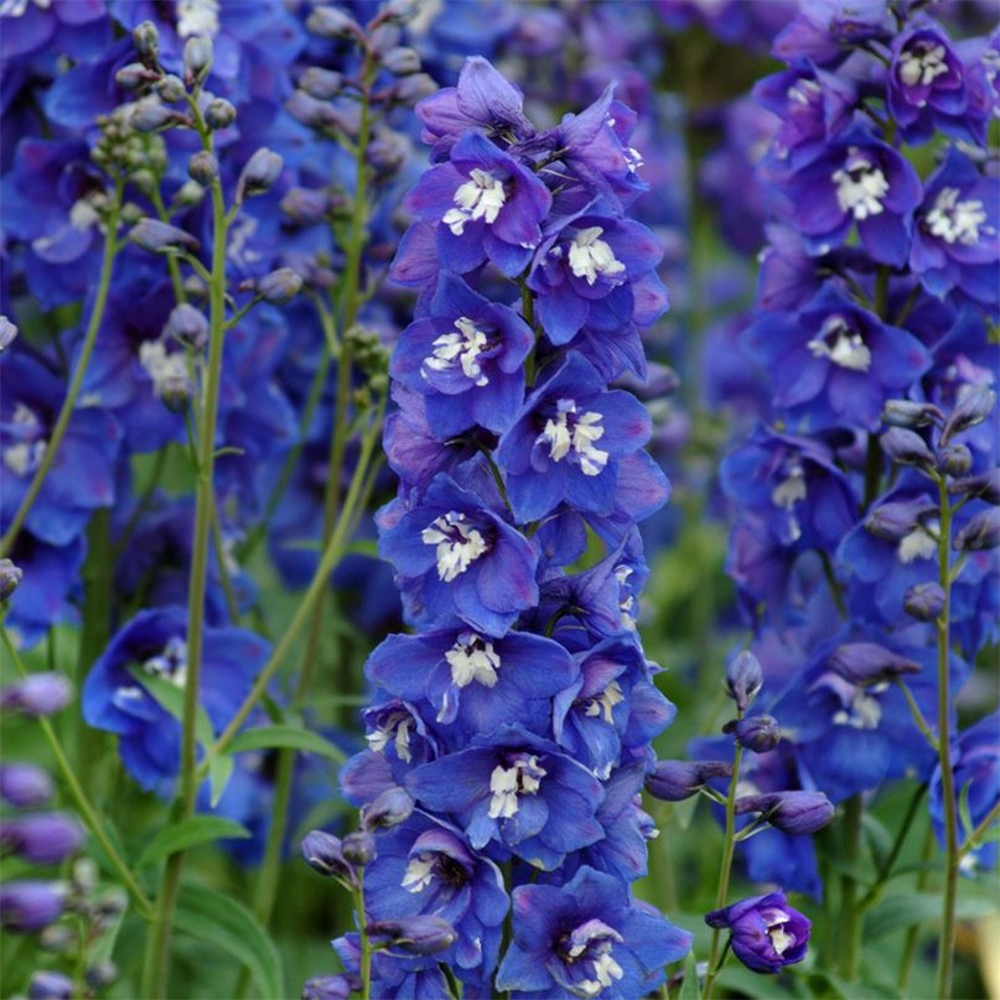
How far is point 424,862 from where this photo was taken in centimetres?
236

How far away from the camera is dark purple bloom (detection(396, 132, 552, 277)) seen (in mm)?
2297

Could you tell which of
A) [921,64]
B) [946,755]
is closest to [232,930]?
[946,755]

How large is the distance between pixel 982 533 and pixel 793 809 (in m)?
0.57

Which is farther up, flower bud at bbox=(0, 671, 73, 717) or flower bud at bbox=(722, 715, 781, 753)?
flower bud at bbox=(0, 671, 73, 717)

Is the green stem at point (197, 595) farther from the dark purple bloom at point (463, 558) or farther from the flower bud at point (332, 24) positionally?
the dark purple bloom at point (463, 558)

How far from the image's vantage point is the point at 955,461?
2.73 m

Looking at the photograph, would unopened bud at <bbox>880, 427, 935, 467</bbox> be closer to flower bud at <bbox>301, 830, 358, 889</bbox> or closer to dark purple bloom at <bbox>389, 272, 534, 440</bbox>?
dark purple bloom at <bbox>389, 272, 534, 440</bbox>

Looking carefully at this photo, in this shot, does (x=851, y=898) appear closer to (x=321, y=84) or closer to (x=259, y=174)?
(x=259, y=174)

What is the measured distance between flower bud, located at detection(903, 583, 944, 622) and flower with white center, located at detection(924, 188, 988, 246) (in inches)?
29.1

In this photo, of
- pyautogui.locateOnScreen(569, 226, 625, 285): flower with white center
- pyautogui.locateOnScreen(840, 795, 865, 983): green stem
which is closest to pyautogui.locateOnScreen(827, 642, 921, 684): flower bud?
pyautogui.locateOnScreen(840, 795, 865, 983): green stem

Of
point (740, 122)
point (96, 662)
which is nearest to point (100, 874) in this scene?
point (96, 662)

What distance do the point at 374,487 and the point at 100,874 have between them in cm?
117

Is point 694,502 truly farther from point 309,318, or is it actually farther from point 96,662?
point 96,662

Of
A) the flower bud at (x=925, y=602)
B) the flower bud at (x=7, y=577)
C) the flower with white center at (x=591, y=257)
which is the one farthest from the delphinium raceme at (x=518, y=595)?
the flower bud at (x=925, y=602)
